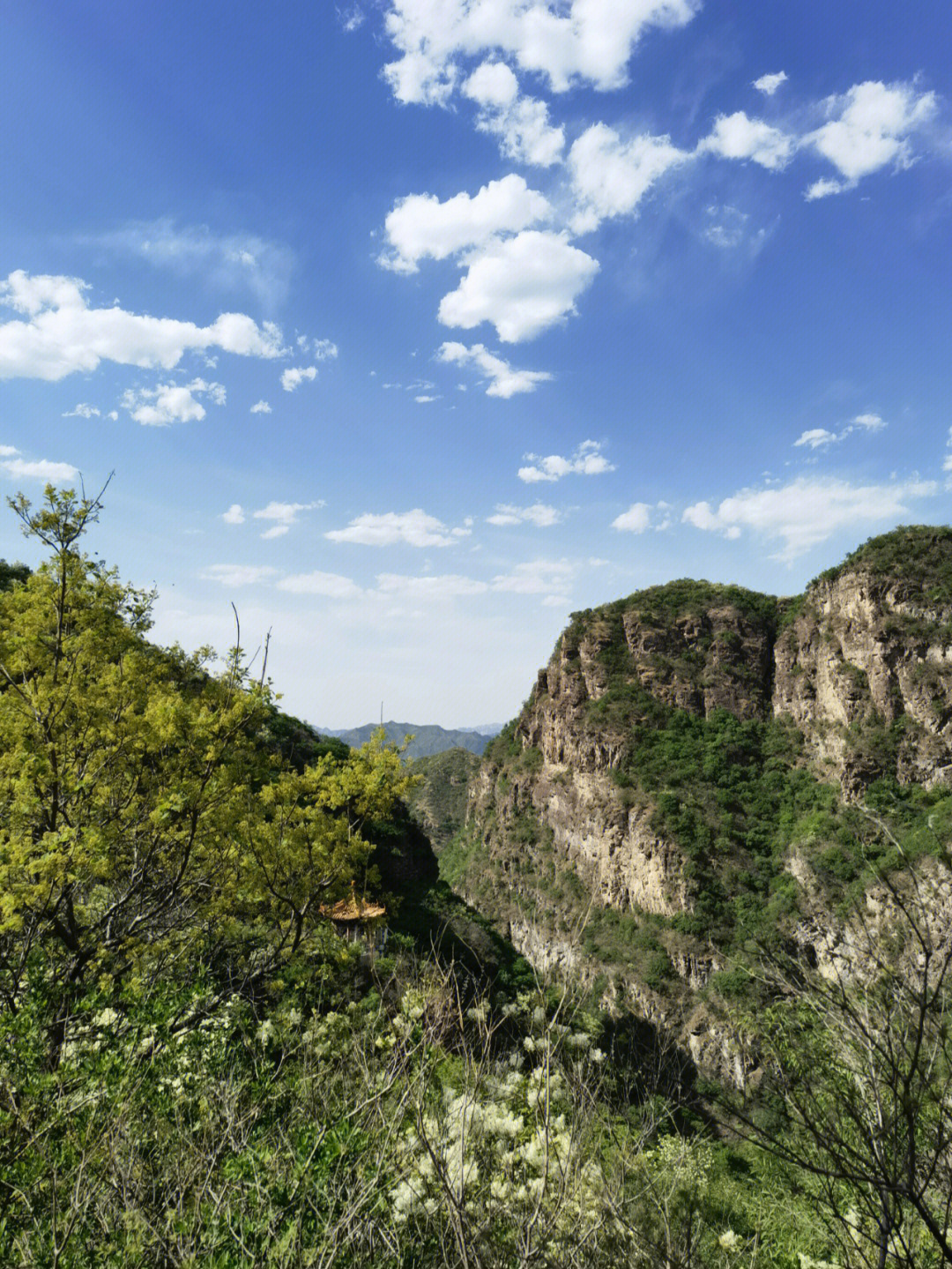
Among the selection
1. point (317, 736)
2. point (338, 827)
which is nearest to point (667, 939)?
point (317, 736)

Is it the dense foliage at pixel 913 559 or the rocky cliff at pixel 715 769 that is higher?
the dense foliage at pixel 913 559

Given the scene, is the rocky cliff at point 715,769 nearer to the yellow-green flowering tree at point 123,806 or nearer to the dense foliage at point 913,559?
the dense foliage at point 913,559

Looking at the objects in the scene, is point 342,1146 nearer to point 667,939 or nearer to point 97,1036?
point 97,1036

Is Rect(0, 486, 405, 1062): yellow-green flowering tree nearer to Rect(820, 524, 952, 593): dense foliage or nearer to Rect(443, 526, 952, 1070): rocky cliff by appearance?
Rect(443, 526, 952, 1070): rocky cliff

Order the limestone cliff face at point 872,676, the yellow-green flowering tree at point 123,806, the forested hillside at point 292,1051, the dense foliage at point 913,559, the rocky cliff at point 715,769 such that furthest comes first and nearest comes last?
1. the dense foliage at point 913,559
2. the limestone cliff face at point 872,676
3. the rocky cliff at point 715,769
4. the yellow-green flowering tree at point 123,806
5. the forested hillside at point 292,1051

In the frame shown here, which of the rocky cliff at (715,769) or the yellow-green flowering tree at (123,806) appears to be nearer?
the yellow-green flowering tree at (123,806)

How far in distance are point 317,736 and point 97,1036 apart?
43.5m

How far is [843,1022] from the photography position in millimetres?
4211

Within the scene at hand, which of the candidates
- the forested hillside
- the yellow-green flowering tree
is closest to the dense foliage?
the forested hillside

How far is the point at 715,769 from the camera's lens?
209 feet

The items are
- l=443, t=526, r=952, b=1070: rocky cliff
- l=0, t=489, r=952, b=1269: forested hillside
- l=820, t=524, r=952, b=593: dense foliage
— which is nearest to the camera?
l=0, t=489, r=952, b=1269: forested hillside

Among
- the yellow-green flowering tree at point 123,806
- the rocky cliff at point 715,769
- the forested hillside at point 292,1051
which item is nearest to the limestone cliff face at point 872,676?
the rocky cliff at point 715,769

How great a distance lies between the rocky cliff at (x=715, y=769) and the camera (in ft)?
173

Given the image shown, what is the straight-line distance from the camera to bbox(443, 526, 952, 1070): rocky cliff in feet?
173
